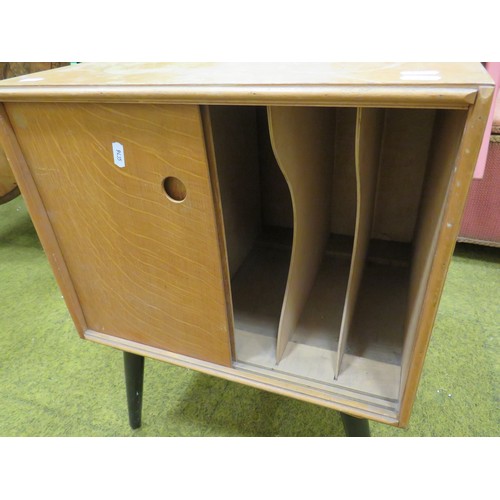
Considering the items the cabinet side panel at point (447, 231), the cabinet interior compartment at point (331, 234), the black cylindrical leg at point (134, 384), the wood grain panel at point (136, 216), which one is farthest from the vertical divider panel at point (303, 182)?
the black cylindrical leg at point (134, 384)

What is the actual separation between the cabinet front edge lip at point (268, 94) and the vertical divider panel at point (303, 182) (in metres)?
0.07

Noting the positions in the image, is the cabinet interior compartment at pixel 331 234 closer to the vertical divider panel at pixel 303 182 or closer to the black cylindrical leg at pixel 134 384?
the vertical divider panel at pixel 303 182

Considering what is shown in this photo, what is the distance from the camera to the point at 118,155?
57 cm

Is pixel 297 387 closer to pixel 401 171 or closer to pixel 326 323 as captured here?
pixel 326 323

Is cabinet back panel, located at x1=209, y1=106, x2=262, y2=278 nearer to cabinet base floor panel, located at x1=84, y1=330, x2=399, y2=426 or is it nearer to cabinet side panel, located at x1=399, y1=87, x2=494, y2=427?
cabinet base floor panel, located at x1=84, y1=330, x2=399, y2=426

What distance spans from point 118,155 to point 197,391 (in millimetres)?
734

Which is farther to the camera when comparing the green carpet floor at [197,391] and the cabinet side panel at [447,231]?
the green carpet floor at [197,391]

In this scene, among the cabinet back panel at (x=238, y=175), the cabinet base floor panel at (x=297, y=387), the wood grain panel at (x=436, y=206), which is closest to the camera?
the wood grain panel at (x=436, y=206)

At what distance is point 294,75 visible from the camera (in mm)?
488

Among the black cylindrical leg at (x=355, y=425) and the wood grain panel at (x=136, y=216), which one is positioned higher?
the wood grain panel at (x=136, y=216)

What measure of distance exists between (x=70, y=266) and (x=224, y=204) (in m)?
0.34

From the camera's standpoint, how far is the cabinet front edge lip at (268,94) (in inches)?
15.8

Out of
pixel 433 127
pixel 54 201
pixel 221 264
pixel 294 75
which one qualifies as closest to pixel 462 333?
pixel 433 127

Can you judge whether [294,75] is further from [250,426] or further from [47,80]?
[250,426]
